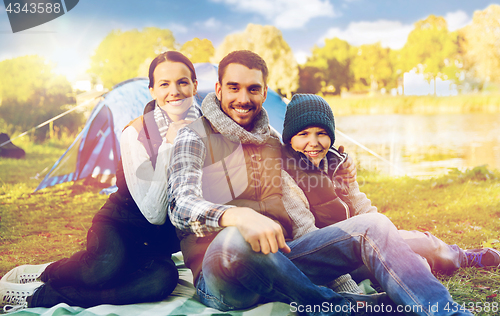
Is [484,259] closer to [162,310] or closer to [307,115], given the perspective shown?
[307,115]

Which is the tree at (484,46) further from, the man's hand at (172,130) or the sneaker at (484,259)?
the man's hand at (172,130)

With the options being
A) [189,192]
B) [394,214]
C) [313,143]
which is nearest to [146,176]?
[189,192]

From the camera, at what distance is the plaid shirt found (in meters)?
1.40

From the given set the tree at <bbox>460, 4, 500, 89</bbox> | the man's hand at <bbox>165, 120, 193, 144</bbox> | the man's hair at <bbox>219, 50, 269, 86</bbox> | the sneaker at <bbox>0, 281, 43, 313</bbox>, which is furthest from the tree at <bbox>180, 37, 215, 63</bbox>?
the tree at <bbox>460, 4, 500, 89</bbox>

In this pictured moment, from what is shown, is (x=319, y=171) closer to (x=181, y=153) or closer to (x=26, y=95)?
(x=181, y=153)

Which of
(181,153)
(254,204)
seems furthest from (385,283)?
(181,153)

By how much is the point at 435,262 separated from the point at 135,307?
5.34 feet

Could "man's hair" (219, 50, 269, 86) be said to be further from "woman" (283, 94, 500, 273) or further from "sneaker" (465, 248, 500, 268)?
"sneaker" (465, 248, 500, 268)

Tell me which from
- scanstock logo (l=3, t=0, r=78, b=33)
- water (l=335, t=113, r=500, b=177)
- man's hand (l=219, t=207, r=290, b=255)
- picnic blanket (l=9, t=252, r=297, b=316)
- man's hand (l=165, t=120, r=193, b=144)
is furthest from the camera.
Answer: water (l=335, t=113, r=500, b=177)

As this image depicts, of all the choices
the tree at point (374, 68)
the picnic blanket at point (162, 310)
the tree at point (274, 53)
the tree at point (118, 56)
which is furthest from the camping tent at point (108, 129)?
the tree at point (374, 68)

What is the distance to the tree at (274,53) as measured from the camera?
1649cm

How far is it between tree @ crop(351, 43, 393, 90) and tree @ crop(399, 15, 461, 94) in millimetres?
1304

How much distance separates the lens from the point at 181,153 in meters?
1.63

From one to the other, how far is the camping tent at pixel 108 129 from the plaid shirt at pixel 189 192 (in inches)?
98.1
